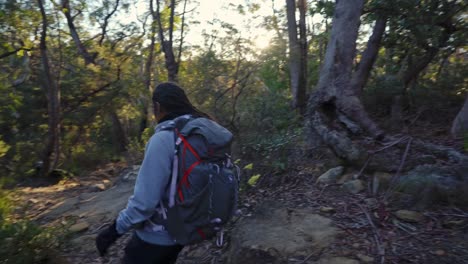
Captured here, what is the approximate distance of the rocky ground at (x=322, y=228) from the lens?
3.32m

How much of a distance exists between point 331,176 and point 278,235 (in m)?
1.48

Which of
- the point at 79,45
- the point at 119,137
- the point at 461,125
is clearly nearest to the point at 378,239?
the point at 461,125

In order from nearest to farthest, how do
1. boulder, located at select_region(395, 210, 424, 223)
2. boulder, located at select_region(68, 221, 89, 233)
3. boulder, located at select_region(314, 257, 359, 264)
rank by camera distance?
boulder, located at select_region(314, 257, 359, 264), boulder, located at select_region(395, 210, 424, 223), boulder, located at select_region(68, 221, 89, 233)

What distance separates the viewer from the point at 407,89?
9586mm

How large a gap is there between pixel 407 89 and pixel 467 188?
20.9 ft

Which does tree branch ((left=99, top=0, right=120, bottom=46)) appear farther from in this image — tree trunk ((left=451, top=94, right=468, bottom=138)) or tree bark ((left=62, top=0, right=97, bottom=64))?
tree trunk ((left=451, top=94, right=468, bottom=138))

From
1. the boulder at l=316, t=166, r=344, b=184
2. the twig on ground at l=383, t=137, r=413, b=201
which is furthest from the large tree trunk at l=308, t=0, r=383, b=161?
the twig on ground at l=383, t=137, r=413, b=201

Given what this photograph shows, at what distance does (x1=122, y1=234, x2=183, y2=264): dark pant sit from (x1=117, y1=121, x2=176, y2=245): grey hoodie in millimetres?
162

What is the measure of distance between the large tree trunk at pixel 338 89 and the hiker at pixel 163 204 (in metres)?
3.27

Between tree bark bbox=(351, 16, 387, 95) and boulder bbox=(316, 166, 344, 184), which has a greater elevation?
tree bark bbox=(351, 16, 387, 95)

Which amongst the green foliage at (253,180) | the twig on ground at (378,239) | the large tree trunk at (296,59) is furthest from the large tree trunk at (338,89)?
the large tree trunk at (296,59)

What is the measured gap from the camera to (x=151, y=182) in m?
2.21

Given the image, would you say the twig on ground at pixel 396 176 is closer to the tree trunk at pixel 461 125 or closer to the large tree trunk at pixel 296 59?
the tree trunk at pixel 461 125

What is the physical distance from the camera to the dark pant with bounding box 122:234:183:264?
237 centimetres
